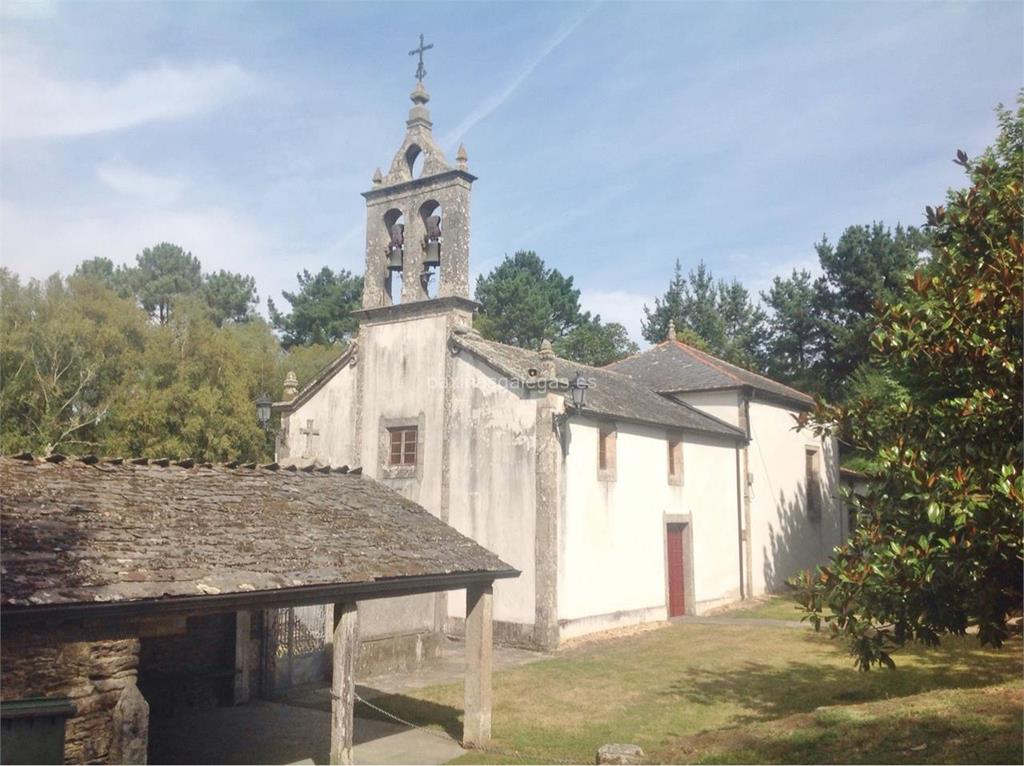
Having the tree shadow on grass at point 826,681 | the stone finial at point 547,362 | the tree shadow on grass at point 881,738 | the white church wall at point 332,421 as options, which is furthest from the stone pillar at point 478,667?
the white church wall at point 332,421

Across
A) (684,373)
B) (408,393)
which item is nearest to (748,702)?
(408,393)

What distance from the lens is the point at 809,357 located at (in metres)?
46.4

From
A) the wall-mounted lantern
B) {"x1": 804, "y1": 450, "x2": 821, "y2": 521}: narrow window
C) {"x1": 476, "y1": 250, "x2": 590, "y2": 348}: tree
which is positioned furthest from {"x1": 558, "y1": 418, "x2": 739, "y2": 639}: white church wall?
{"x1": 476, "y1": 250, "x2": 590, "y2": 348}: tree

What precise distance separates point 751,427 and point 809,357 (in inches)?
858

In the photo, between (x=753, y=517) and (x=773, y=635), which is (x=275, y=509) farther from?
(x=753, y=517)

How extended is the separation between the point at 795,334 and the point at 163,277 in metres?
45.0

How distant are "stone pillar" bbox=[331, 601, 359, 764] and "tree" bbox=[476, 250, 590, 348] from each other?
142ft

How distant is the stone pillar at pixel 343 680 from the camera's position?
→ 989 centimetres

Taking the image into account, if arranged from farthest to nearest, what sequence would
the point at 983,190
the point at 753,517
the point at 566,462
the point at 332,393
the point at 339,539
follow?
the point at 753,517 < the point at 332,393 < the point at 566,462 < the point at 339,539 < the point at 983,190

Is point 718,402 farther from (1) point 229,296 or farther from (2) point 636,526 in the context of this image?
(1) point 229,296

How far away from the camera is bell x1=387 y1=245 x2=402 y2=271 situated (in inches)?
A: 835

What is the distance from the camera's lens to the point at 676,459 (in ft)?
76.7

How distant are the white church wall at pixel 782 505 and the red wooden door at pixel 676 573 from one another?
3989 mm

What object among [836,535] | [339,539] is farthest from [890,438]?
[836,535]
